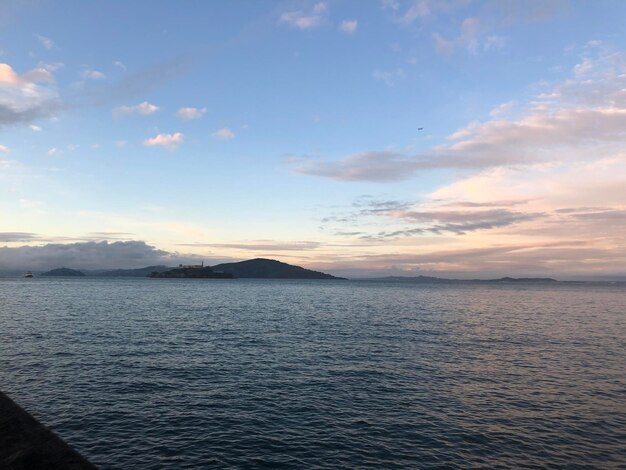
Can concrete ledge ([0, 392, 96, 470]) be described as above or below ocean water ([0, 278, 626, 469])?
above

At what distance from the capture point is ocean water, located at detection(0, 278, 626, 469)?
2458 centimetres

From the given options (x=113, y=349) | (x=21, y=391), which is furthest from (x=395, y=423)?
(x=113, y=349)

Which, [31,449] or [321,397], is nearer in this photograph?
[31,449]

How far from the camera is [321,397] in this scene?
34.6 meters

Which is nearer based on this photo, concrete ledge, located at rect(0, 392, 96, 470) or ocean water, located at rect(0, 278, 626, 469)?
concrete ledge, located at rect(0, 392, 96, 470)

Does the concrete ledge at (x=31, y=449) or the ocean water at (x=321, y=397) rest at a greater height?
the concrete ledge at (x=31, y=449)

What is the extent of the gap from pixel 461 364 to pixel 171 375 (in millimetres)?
33083

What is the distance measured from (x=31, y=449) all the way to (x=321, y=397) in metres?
23.6

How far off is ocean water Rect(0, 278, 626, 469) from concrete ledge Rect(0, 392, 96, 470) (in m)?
7.00

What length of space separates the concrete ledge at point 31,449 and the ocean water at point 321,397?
275 inches

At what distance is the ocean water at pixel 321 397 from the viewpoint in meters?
24.6

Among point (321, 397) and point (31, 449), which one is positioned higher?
point (31, 449)

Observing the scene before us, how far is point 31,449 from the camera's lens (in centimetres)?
1466

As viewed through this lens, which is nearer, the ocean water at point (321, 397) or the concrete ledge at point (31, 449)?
the concrete ledge at point (31, 449)
